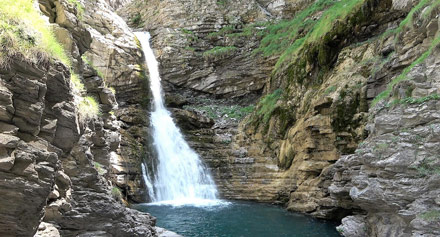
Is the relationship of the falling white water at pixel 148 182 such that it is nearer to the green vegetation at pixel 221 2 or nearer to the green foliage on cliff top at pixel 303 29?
the green foliage on cliff top at pixel 303 29

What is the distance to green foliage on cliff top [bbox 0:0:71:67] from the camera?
498 cm

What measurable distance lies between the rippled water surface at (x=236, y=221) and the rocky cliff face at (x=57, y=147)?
12.9ft

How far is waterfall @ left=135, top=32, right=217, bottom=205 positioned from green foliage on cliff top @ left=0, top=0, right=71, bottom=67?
48.8 feet

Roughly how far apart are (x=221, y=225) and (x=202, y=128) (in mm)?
12368

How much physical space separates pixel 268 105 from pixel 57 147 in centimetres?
1739

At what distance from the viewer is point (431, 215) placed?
7.19 meters

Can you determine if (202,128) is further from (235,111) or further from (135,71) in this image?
(135,71)

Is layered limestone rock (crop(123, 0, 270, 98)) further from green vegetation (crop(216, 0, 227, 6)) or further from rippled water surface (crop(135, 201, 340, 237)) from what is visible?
rippled water surface (crop(135, 201, 340, 237))

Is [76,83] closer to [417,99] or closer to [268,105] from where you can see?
[417,99]

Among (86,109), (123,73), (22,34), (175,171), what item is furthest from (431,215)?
(123,73)

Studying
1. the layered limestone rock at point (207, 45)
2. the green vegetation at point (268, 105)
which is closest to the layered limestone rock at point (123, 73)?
the layered limestone rock at point (207, 45)

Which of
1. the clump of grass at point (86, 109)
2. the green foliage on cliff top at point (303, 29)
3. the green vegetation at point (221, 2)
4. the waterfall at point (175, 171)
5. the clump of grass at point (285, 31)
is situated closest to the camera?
the clump of grass at point (86, 109)

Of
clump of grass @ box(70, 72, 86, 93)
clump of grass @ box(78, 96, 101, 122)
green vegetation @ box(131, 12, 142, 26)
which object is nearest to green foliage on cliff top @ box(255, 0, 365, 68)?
clump of grass @ box(78, 96, 101, 122)

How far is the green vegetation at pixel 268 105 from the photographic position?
21.5 meters
